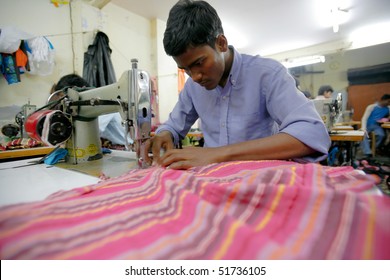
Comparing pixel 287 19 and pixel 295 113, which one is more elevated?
pixel 287 19

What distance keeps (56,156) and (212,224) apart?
109 cm

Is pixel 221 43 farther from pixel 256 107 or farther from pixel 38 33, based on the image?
pixel 38 33

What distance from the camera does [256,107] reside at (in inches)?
42.6

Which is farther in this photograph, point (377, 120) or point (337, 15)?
point (377, 120)

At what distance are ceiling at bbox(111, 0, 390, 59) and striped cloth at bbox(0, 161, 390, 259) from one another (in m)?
4.35

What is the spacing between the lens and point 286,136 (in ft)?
2.62

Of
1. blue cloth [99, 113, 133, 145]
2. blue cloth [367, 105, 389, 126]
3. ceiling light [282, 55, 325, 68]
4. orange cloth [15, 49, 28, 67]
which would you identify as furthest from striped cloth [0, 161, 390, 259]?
ceiling light [282, 55, 325, 68]

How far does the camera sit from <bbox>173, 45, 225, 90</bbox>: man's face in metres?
0.91

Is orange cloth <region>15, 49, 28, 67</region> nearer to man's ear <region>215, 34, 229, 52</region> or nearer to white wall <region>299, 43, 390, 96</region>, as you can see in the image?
man's ear <region>215, 34, 229, 52</region>

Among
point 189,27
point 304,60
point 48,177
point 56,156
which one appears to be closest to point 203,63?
point 189,27

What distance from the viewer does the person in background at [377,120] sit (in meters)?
5.30

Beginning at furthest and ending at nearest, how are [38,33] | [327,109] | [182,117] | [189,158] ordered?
[38,33]
[327,109]
[182,117]
[189,158]

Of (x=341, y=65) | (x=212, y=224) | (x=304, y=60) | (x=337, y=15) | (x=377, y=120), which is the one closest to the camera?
(x=212, y=224)
